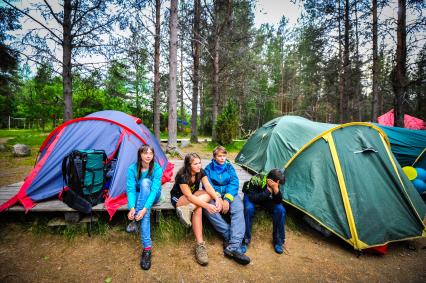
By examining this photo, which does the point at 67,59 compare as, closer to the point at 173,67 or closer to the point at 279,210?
the point at 173,67

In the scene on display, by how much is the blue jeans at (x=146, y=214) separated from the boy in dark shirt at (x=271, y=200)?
4.46ft

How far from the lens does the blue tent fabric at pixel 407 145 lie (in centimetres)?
524

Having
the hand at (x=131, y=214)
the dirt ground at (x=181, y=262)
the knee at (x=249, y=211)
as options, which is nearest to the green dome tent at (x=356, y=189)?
the dirt ground at (x=181, y=262)

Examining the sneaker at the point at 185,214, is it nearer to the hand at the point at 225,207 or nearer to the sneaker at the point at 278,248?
the hand at the point at 225,207

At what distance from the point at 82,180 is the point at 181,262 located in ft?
5.92

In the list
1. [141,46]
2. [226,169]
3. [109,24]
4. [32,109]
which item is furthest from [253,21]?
[32,109]

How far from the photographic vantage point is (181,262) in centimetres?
265

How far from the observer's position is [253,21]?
1498 cm

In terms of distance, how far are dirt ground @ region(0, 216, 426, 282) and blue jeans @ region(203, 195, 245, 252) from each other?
26 cm

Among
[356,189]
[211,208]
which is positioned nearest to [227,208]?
[211,208]

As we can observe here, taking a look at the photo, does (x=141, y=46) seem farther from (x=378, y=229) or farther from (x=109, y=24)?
(x=378, y=229)

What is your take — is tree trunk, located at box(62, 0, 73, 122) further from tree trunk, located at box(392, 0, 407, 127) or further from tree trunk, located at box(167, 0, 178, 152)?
tree trunk, located at box(392, 0, 407, 127)

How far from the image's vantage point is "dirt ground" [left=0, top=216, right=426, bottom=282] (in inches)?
94.3

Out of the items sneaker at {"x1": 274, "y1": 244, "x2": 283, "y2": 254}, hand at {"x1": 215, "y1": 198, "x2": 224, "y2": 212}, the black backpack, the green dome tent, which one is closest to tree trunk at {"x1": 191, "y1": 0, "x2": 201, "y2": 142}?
the green dome tent
